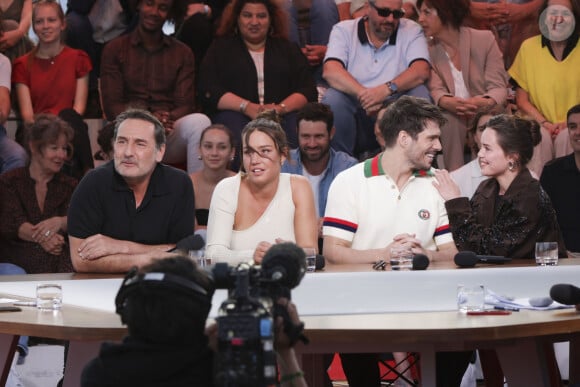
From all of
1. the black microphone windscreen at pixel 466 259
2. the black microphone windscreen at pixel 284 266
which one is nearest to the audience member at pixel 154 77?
the black microphone windscreen at pixel 466 259

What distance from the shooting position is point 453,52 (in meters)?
6.89

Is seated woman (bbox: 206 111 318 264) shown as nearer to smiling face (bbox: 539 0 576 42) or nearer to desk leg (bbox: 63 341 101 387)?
desk leg (bbox: 63 341 101 387)

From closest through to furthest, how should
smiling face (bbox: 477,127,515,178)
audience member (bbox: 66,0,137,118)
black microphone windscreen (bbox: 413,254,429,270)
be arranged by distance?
black microphone windscreen (bbox: 413,254,429,270), smiling face (bbox: 477,127,515,178), audience member (bbox: 66,0,137,118)

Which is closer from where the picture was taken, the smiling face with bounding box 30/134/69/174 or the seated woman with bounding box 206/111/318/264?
the seated woman with bounding box 206/111/318/264

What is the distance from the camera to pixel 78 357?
312 cm

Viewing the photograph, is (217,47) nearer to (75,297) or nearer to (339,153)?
(339,153)

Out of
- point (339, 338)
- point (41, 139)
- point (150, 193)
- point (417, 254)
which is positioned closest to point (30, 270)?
point (41, 139)

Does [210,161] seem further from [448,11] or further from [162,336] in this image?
[162,336]

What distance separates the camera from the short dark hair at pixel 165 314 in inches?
84.8

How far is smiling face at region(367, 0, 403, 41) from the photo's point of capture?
678 centimetres

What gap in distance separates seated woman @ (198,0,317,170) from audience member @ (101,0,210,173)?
0.48ft

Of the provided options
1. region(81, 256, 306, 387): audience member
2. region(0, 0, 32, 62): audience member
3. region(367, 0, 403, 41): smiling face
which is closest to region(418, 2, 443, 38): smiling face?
region(367, 0, 403, 41): smiling face

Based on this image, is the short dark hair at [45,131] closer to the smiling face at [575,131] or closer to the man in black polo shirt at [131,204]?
the man in black polo shirt at [131,204]

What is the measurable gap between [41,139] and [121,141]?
1.72m
